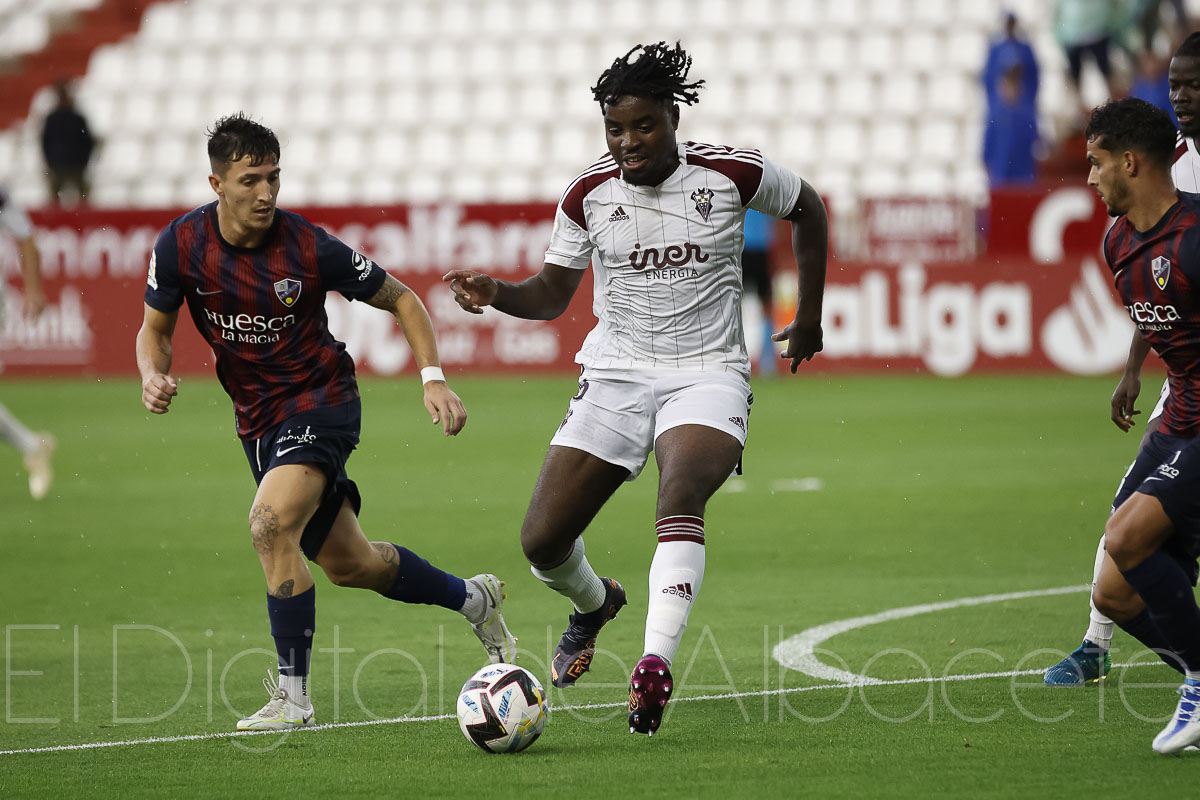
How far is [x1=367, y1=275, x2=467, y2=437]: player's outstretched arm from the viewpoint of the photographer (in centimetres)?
548

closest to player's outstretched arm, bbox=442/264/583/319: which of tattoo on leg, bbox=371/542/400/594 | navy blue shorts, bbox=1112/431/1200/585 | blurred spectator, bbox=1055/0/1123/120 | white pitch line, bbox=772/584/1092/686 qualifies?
tattoo on leg, bbox=371/542/400/594

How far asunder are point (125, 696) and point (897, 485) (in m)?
6.80

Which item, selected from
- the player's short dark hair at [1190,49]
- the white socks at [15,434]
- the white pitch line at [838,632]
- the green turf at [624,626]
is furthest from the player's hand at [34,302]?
the player's short dark hair at [1190,49]

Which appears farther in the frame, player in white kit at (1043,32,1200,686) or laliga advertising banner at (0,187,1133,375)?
laliga advertising banner at (0,187,1133,375)

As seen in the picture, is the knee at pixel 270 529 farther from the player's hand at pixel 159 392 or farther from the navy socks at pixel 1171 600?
the navy socks at pixel 1171 600

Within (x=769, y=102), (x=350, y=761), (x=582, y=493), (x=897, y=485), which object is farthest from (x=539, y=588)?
(x=769, y=102)

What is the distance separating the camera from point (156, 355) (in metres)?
5.71

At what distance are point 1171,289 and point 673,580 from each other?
1.77 meters

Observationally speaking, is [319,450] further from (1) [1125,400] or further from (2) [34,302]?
(2) [34,302]

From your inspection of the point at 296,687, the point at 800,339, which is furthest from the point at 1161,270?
the point at 296,687

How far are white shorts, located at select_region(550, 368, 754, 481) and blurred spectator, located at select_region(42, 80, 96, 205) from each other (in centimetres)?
1855

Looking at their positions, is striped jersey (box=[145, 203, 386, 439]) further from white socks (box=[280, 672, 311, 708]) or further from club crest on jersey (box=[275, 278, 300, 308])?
white socks (box=[280, 672, 311, 708])

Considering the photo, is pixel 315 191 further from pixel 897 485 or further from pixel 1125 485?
pixel 1125 485

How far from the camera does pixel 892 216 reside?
19.0m
